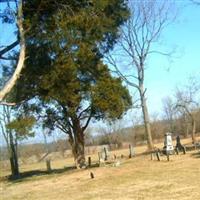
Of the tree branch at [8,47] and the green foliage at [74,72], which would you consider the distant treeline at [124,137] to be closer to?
the green foliage at [74,72]

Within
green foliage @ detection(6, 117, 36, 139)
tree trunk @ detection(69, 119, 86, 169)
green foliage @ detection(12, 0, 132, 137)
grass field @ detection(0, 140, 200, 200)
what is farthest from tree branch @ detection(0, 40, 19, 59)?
tree trunk @ detection(69, 119, 86, 169)

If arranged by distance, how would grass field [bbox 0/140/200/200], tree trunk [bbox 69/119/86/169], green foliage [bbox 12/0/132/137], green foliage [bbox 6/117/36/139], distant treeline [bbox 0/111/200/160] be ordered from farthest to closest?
distant treeline [bbox 0/111/200/160]
tree trunk [bbox 69/119/86/169]
green foliage [bbox 6/117/36/139]
green foliage [bbox 12/0/132/137]
grass field [bbox 0/140/200/200]

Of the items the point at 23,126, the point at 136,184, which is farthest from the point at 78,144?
the point at 136,184

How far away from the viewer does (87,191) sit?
19719 mm

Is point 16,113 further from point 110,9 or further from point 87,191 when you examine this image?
point 87,191

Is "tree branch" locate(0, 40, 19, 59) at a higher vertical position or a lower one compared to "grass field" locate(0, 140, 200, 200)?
higher

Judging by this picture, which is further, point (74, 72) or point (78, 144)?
point (78, 144)

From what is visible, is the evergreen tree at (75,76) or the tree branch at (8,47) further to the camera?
the evergreen tree at (75,76)

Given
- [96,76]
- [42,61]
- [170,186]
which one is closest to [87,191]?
[170,186]

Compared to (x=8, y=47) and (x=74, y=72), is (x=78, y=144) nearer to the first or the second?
(x=74, y=72)

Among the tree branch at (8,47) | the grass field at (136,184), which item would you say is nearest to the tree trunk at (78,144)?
the grass field at (136,184)

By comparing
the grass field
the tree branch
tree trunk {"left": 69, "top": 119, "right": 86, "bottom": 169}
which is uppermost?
the tree branch

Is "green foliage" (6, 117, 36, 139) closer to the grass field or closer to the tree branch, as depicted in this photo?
the grass field

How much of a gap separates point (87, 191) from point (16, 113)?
50.3 feet
